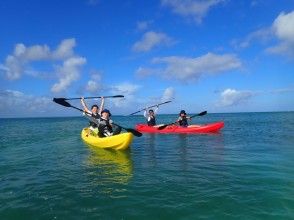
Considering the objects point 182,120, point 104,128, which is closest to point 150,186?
point 104,128

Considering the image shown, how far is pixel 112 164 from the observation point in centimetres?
1448

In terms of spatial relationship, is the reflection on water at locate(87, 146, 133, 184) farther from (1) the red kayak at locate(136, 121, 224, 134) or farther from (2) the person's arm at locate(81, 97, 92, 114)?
(1) the red kayak at locate(136, 121, 224, 134)

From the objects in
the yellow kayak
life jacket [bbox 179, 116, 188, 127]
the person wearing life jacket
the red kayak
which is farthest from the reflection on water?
life jacket [bbox 179, 116, 188, 127]

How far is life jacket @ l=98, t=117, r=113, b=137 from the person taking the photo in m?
18.8

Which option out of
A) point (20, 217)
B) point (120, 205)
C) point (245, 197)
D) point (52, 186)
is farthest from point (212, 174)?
point (20, 217)

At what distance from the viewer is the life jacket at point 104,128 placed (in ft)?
61.6

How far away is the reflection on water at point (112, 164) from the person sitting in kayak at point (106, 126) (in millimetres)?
973

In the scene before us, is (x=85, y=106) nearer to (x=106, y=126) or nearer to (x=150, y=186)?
(x=106, y=126)

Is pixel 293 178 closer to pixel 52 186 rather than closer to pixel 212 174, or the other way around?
pixel 212 174

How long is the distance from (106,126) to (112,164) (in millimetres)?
4697

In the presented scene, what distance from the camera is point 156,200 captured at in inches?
354

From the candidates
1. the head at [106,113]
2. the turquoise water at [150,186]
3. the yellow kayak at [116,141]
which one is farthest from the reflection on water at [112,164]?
the head at [106,113]

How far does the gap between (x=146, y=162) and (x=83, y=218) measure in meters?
7.06

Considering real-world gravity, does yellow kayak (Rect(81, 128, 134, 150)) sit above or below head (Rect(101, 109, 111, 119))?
below
